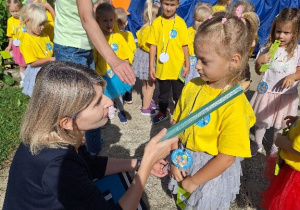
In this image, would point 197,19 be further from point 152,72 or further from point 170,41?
point 152,72

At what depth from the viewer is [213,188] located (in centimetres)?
177

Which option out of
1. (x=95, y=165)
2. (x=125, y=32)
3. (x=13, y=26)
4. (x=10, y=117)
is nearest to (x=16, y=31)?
(x=13, y=26)

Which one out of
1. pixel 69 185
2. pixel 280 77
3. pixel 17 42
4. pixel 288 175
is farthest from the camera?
pixel 17 42

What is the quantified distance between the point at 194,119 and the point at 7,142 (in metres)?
2.75

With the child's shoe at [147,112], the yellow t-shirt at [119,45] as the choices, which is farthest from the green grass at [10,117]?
the child's shoe at [147,112]

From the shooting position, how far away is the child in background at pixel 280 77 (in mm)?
2744

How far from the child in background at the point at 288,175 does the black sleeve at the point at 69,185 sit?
117 centimetres

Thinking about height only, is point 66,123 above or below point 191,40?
above

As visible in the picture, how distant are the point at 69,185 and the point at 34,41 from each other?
9.47 feet

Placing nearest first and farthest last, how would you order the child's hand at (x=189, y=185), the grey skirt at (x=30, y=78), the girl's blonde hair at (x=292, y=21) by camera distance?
the child's hand at (x=189, y=185) → the girl's blonde hair at (x=292, y=21) → the grey skirt at (x=30, y=78)

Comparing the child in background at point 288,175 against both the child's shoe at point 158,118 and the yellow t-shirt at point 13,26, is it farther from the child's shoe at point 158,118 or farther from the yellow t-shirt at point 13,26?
the yellow t-shirt at point 13,26

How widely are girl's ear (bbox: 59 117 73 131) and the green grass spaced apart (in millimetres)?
2083

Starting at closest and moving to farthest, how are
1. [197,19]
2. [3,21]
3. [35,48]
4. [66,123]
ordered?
[66,123], [35,48], [197,19], [3,21]

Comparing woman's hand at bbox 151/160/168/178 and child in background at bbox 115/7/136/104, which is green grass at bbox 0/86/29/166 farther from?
woman's hand at bbox 151/160/168/178
